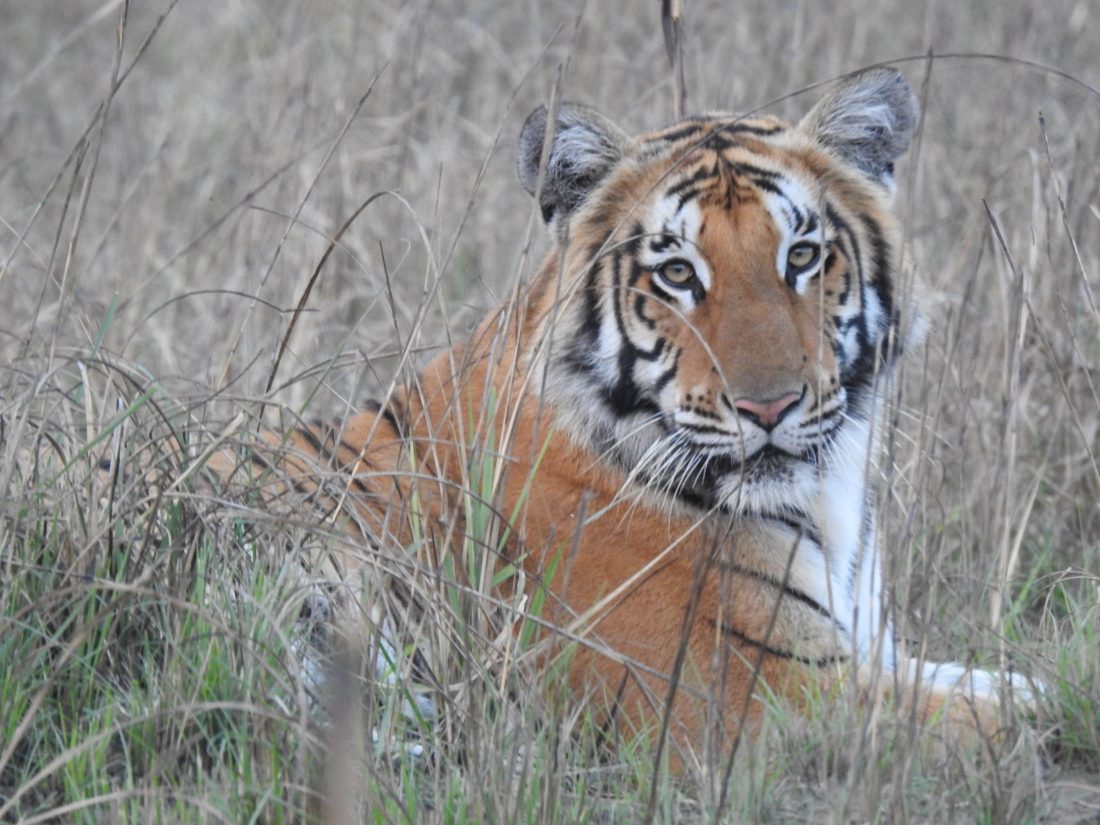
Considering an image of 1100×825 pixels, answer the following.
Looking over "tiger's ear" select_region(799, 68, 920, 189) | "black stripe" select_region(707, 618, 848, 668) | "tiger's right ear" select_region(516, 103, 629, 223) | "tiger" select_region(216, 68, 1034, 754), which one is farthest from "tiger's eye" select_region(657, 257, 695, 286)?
"black stripe" select_region(707, 618, 848, 668)

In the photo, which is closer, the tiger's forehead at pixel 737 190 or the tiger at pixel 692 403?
the tiger at pixel 692 403

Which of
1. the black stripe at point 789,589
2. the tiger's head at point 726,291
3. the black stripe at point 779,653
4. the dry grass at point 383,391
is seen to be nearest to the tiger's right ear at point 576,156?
the tiger's head at point 726,291

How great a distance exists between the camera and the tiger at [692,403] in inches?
111

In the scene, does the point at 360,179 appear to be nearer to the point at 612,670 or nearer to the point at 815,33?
the point at 815,33

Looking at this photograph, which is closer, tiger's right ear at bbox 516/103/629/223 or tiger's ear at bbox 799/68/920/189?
tiger's right ear at bbox 516/103/629/223

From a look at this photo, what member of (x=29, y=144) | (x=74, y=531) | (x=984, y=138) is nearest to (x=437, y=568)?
(x=74, y=531)

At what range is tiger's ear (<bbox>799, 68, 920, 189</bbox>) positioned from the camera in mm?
3229

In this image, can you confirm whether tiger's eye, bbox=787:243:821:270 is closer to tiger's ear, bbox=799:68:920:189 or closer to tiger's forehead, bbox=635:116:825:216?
tiger's forehead, bbox=635:116:825:216

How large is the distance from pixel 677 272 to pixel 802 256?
262 mm

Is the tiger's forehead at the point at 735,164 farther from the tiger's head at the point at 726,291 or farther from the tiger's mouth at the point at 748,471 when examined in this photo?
the tiger's mouth at the point at 748,471

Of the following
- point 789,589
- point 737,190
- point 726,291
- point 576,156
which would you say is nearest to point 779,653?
point 789,589

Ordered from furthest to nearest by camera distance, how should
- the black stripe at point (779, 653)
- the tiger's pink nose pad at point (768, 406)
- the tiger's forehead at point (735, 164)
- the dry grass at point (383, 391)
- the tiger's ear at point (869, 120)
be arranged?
the tiger's ear at point (869, 120) < the tiger's forehead at point (735, 164) < the black stripe at point (779, 653) < the tiger's pink nose pad at point (768, 406) < the dry grass at point (383, 391)

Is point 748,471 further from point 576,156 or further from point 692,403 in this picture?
point 576,156

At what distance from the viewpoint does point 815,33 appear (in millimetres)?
6207
